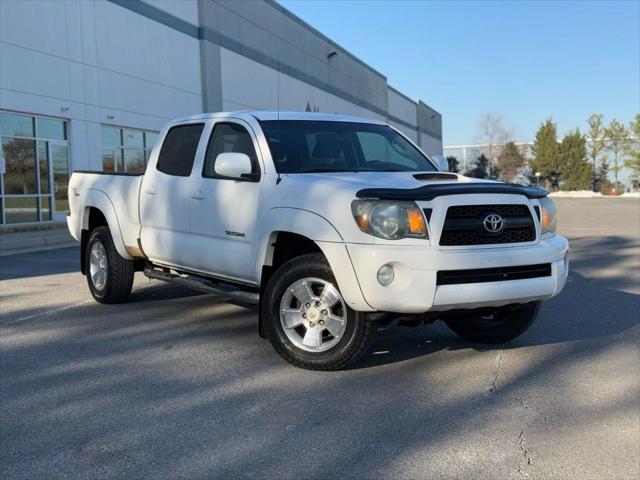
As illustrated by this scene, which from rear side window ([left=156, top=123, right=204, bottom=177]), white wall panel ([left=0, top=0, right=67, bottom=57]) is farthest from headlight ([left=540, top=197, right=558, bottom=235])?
white wall panel ([left=0, top=0, right=67, bottom=57])

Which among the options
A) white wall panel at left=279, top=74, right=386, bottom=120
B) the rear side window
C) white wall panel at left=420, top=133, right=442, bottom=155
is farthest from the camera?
white wall panel at left=420, top=133, right=442, bottom=155

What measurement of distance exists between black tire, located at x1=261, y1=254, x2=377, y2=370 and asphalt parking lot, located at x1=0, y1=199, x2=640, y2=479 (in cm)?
13

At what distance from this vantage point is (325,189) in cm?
455

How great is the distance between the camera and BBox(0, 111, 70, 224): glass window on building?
1841 centimetres

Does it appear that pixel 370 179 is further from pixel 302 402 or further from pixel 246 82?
pixel 246 82

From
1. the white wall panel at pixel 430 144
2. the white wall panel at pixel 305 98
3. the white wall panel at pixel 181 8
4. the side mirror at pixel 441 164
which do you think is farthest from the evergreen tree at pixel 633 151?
the side mirror at pixel 441 164

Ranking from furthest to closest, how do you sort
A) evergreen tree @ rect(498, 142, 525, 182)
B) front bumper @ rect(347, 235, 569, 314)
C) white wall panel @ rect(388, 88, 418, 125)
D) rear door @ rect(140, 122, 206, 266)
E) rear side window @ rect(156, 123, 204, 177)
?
evergreen tree @ rect(498, 142, 525, 182), white wall panel @ rect(388, 88, 418, 125), rear side window @ rect(156, 123, 204, 177), rear door @ rect(140, 122, 206, 266), front bumper @ rect(347, 235, 569, 314)

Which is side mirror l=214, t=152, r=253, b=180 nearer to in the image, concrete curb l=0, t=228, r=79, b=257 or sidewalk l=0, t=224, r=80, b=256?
concrete curb l=0, t=228, r=79, b=257

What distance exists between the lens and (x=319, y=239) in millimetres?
4480

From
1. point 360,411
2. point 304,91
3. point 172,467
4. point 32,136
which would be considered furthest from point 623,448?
point 304,91

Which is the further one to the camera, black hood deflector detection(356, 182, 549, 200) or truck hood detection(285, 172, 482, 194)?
truck hood detection(285, 172, 482, 194)

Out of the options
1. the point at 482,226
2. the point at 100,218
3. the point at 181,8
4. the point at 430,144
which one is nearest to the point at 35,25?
the point at 181,8

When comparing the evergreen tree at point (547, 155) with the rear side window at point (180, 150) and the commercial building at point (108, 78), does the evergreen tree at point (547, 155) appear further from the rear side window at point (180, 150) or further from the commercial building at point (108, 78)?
the rear side window at point (180, 150)

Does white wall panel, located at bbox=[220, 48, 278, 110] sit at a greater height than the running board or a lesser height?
greater
